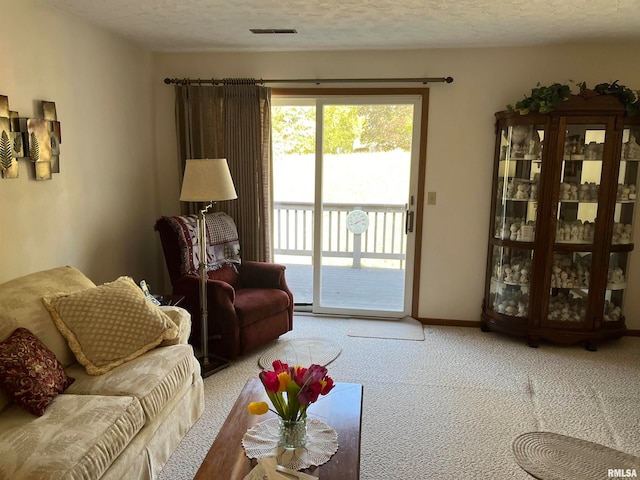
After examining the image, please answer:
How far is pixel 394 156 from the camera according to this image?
13.5ft

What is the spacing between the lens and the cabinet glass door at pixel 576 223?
348cm

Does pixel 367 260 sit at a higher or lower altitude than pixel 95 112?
lower

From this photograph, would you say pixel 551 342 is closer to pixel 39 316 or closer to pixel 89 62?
pixel 39 316

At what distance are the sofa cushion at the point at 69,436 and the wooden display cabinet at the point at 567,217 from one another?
3015 mm

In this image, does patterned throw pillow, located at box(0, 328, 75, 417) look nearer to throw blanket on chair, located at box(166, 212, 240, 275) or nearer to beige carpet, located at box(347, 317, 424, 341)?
throw blanket on chair, located at box(166, 212, 240, 275)

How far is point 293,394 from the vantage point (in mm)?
1700

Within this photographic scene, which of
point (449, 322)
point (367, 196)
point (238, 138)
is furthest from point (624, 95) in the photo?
point (238, 138)

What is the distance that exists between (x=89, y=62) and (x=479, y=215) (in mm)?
3306

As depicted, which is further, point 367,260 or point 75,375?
point 367,260

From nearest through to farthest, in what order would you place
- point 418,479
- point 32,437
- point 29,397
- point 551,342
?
point 32,437, point 29,397, point 418,479, point 551,342

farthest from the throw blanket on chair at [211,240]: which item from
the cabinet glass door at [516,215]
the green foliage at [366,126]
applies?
the cabinet glass door at [516,215]

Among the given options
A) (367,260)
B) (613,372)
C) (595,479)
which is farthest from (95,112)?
(613,372)

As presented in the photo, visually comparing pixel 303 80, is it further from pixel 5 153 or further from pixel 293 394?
pixel 293 394

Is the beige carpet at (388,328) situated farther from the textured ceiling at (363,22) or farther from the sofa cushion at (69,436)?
the textured ceiling at (363,22)
